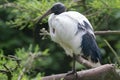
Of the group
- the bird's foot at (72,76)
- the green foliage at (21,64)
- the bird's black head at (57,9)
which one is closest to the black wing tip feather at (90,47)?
the bird's foot at (72,76)

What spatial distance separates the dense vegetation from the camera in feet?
7.77

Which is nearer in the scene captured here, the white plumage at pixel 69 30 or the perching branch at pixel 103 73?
the perching branch at pixel 103 73

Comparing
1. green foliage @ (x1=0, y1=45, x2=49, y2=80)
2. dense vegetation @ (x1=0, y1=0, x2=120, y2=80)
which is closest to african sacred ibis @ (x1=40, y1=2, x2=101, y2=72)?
dense vegetation @ (x1=0, y1=0, x2=120, y2=80)

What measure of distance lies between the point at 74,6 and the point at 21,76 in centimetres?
161

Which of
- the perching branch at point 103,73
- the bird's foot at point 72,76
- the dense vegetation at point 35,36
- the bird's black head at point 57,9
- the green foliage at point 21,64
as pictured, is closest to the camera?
the green foliage at point 21,64

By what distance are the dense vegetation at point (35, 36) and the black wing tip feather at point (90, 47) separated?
0.42 feet

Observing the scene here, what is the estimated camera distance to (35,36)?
408 centimetres

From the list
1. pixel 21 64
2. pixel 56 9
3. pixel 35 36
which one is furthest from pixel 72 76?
pixel 35 36

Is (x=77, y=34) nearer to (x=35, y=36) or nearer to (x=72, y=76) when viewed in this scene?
(x=72, y=76)

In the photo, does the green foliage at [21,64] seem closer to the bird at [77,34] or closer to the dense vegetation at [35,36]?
the dense vegetation at [35,36]

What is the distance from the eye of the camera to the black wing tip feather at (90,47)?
117 inches

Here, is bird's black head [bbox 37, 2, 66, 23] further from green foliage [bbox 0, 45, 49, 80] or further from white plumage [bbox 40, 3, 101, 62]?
green foliage [bbox 0, 45, 49, 80]

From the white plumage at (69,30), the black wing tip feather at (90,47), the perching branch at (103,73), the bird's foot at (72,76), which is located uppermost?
the white plumage at (69,30)

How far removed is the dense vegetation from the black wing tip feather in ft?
0.42
